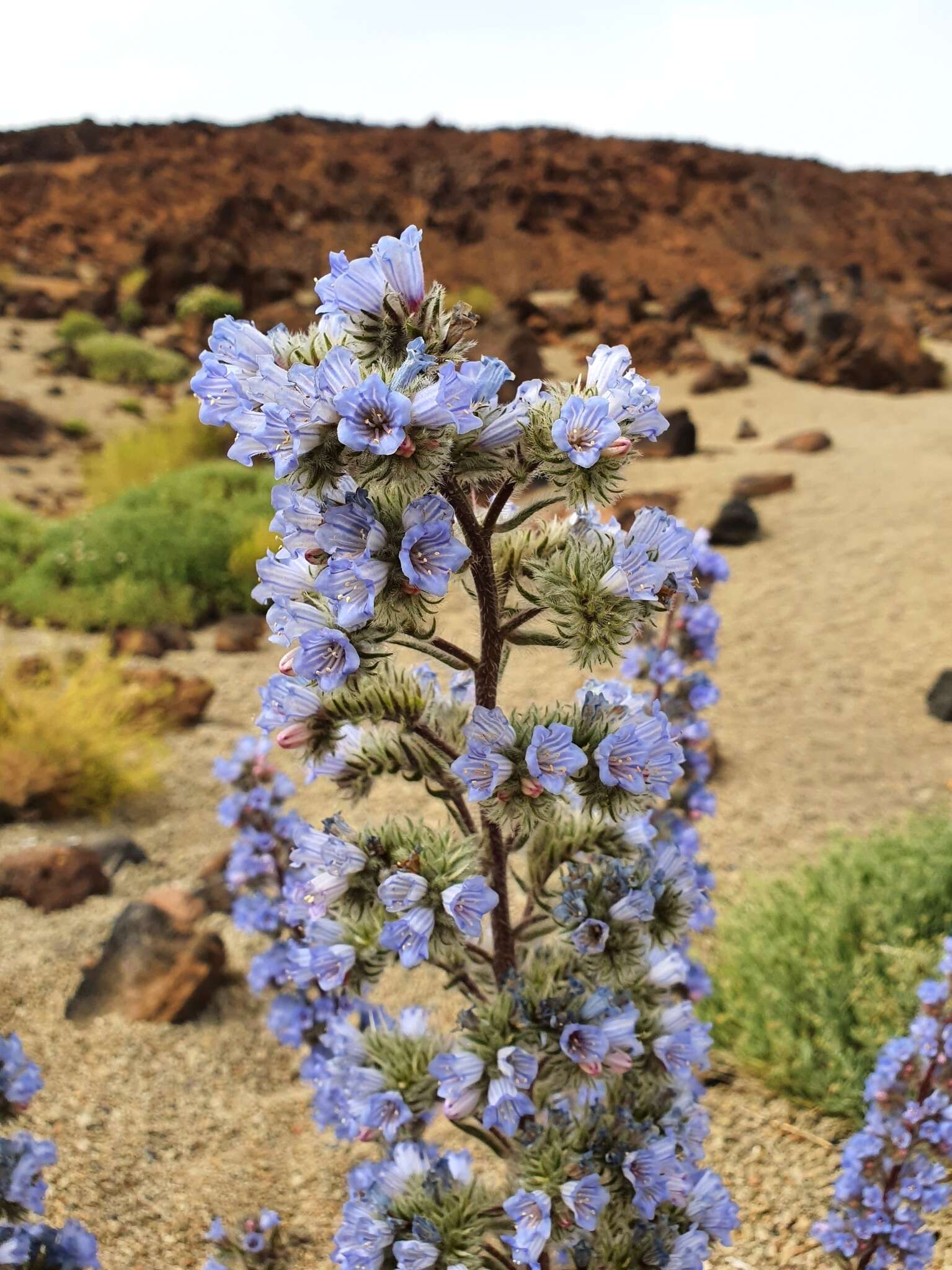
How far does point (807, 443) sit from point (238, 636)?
804 centimetres

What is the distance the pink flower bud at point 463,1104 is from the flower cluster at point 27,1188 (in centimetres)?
96

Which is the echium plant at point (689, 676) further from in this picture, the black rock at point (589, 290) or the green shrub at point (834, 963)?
the black rock at point (589, 290)

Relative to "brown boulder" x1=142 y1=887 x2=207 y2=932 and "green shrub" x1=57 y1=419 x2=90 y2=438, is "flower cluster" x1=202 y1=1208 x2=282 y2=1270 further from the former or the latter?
"green shrub" x1=57 y1=419 x2=90 y2=438

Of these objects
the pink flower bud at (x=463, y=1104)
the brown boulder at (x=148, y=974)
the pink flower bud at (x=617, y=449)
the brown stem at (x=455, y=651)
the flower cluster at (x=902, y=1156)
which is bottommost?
the brown boulder at (x=148, y=974)

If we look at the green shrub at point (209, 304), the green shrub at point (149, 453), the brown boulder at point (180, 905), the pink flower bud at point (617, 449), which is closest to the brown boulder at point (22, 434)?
the green shrub at point (149, 453)

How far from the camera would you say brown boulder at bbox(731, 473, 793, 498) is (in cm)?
1073

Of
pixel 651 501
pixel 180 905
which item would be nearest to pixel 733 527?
pixel 651 501

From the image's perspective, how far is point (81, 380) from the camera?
18.7m

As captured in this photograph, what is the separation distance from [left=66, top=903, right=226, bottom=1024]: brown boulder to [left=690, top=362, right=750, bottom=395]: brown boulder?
48.0 ft

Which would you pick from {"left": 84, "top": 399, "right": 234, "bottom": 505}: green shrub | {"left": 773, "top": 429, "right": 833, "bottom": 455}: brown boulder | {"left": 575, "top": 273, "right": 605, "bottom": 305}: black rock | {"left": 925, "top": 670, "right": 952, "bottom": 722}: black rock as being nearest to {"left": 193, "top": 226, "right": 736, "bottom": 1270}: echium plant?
{"left": 925, "top": 670, "right": 952, "bottom": 722}: black rock

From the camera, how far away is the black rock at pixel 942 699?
6383 millimetres

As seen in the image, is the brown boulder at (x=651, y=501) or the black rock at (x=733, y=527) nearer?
the brown boulder at (x=651, y=501)

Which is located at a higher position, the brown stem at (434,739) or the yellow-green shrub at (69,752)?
the brown stem at (434,739)

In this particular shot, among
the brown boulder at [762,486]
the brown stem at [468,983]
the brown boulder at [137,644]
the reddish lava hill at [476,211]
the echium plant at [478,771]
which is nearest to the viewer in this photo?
the echium plant at [478,771]
